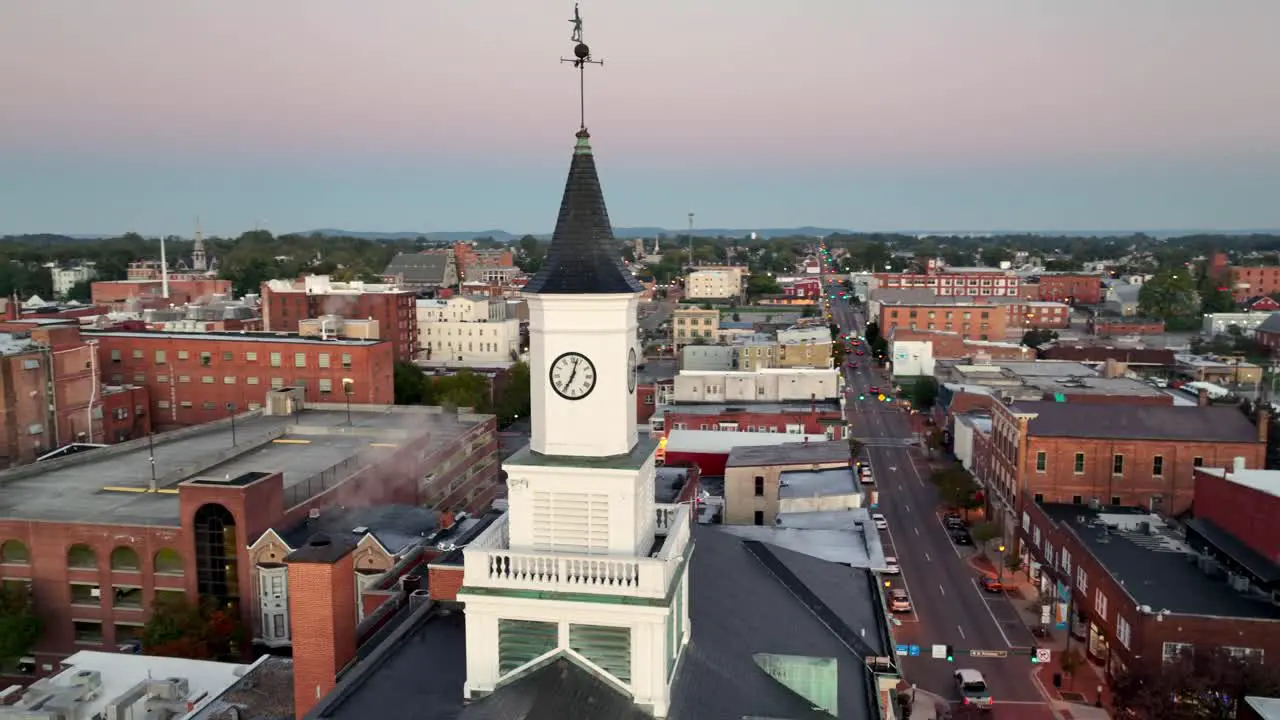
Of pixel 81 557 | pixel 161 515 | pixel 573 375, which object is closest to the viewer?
pixel 573 375

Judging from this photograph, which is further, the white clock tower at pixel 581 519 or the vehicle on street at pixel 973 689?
the vehicle on street at pixel 973 689

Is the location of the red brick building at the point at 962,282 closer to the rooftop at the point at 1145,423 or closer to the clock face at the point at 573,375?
the rooftop at the point at 1145,423

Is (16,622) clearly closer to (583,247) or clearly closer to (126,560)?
(126,560)

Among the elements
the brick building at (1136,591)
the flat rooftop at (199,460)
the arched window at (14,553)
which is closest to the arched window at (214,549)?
the flat rooftop at (199,460)

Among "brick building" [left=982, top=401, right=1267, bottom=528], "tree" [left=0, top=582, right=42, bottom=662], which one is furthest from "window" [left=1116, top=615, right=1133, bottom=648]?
"tree" [left=0, top=582, right=42, bottom=662]

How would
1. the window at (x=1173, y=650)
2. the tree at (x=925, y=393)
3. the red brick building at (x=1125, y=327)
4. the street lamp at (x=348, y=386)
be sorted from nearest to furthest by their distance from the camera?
the window at (x=1173, y=650) → the street lamp at (x=348, y=386) → the tree at (x=925, y=393) → the red brick building at (x=1125, y=327)

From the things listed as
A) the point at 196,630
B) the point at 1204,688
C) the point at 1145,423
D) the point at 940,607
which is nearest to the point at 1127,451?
the point at 1145,423

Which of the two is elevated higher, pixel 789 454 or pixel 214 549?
pixel 789 454
